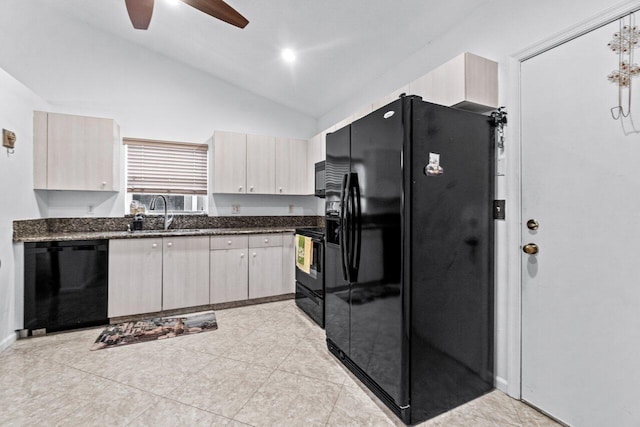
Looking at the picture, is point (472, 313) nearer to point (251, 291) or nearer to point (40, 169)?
point (251, 291)

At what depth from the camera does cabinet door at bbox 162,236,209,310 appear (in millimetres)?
3270

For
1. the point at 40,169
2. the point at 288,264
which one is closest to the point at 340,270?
the point at 288,264

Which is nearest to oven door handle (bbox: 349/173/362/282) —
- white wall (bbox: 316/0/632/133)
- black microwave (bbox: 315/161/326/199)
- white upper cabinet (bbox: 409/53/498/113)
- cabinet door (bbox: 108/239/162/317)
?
white upper cabinet (bbox: 409/53/498/113)

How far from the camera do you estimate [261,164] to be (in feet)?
13.2

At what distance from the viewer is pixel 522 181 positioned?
6.17 feet

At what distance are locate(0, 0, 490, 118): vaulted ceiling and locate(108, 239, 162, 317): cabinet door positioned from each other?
2.14 meters

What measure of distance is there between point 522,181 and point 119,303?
Result: 12.4 ft

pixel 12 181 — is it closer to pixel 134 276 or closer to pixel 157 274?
pixel 134 276

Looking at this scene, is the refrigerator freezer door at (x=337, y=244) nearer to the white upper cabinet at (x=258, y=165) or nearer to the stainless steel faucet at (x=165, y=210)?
the white upper cabinet at (x=258, y=165)

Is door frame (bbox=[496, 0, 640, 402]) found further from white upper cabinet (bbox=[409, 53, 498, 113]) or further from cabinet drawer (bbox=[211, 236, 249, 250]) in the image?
cabinet drawer (bbox=[211, 236, 249, 250])

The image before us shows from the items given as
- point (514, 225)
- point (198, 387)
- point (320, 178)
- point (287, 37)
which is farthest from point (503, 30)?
point (198, 387)

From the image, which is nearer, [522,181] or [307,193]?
[522,181]

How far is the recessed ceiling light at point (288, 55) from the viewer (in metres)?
3.09

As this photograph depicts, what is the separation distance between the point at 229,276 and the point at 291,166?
5.62 feet
